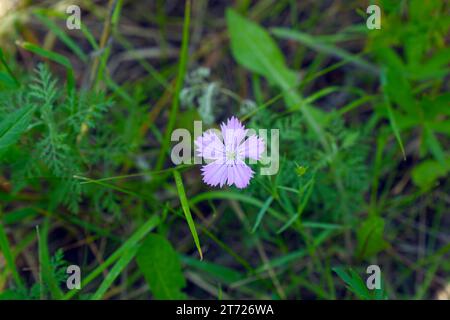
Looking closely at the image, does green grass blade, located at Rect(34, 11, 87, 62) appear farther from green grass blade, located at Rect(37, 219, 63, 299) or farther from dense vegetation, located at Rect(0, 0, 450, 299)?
green grass blade, located at Rect(37, 219, 63, 299)

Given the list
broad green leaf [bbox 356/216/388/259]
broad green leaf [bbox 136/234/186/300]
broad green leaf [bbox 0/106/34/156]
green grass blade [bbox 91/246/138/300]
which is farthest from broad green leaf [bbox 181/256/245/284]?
broad green leaf [bbox 0/106/34/156]

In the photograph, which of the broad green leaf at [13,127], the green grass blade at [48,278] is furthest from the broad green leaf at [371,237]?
the broad green leaf at [13,127]

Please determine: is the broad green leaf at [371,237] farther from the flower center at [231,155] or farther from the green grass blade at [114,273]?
the green grass blade at [114,273]

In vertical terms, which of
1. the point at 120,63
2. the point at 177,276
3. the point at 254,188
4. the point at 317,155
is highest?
the point at 120,63

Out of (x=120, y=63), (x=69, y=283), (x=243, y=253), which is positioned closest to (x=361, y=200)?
(x=243, y=253)

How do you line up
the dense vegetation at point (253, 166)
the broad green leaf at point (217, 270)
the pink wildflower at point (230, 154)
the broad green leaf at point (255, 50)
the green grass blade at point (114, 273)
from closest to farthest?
1. the pink wildflower at point (230, 154)
2. the green grass blade at point (114, 273)
3. the dense vegetation at point (253, 166)
4. the broad green leaf at point (217, 270)
5. the broad green leaf at point (255, 50)

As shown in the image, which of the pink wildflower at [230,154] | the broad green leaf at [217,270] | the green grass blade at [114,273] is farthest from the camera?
the broad green leaf at [217,270]

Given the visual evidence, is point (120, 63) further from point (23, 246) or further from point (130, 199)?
point (23, 246)
